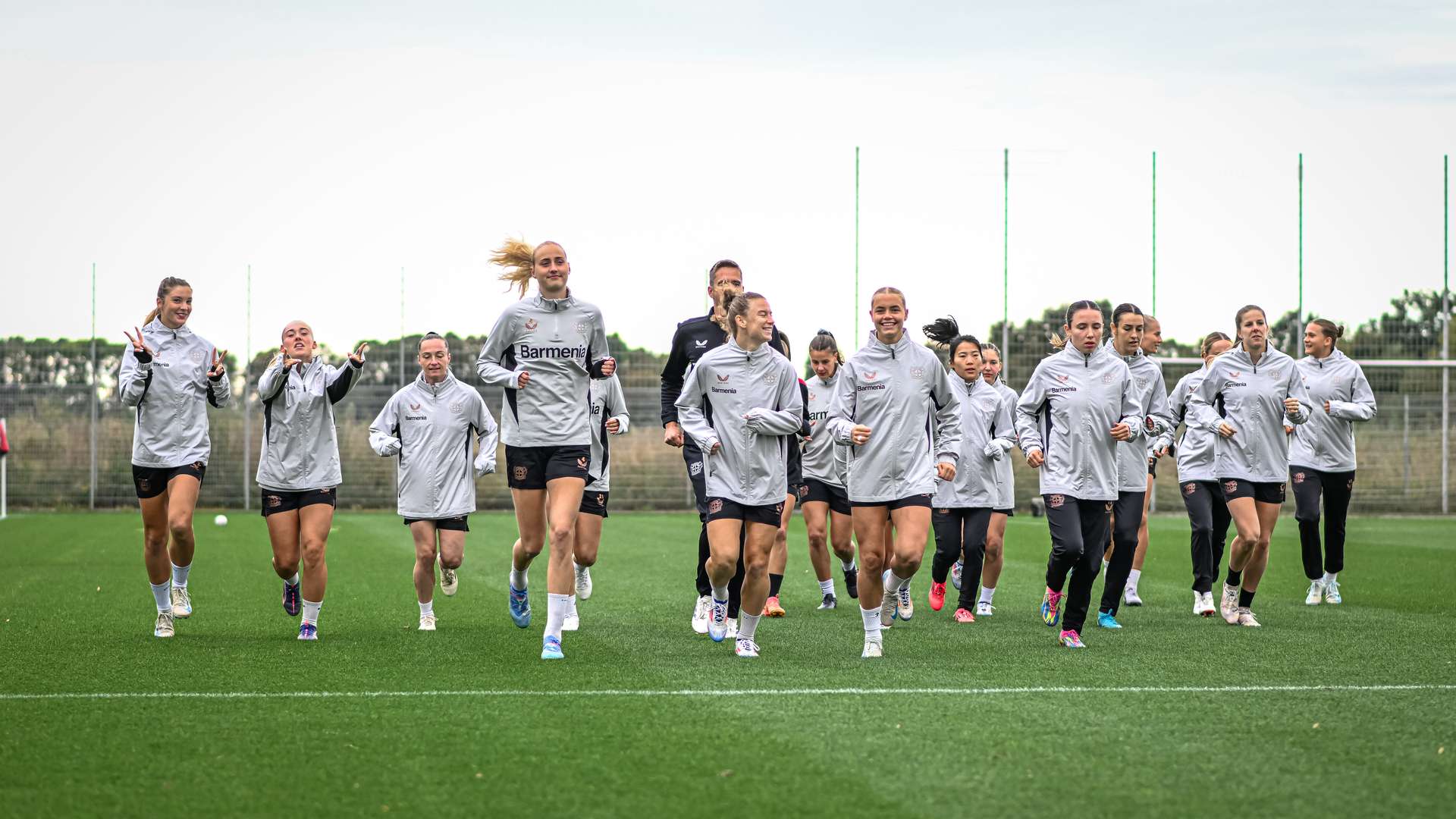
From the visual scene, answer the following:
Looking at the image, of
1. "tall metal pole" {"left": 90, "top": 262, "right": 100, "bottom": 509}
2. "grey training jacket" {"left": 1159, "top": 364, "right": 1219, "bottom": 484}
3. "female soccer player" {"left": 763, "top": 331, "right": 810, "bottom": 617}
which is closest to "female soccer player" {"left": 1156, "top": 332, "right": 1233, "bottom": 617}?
"grey training jacket" {"left": 1159, "top": 364, "right": 1219, "bottom": 484}

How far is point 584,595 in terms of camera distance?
11000 millimetres

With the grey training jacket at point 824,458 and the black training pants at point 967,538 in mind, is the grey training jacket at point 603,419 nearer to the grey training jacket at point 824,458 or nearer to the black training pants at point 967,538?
the grey training jacket at point 824,458

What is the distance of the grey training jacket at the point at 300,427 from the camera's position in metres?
9.16

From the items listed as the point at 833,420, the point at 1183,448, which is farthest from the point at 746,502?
the point at 1183,448

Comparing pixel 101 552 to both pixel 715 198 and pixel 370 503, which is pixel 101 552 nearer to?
pixel 370 503

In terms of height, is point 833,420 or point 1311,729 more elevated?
point 833,420

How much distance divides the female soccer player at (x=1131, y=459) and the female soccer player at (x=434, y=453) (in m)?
4.14

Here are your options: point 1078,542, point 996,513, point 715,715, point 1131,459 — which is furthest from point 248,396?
point 715,715

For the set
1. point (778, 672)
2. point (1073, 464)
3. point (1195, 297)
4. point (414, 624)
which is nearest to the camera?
point (778, 672)

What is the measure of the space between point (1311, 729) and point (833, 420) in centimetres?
316

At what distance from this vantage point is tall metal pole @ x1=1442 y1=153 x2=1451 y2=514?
1098 inches

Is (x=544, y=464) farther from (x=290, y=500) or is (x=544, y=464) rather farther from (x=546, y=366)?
(x=290, y=500)

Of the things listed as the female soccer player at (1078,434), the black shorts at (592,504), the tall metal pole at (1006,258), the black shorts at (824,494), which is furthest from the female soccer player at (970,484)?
the tall metal pole at (1006,258)

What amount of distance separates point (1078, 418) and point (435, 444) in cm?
417
